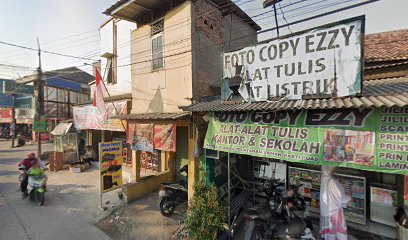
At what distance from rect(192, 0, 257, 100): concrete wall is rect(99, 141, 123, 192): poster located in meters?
3.80

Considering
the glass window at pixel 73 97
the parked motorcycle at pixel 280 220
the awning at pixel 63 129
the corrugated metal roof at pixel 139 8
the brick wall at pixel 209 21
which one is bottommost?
the parked motorcycle at pixel 280 220

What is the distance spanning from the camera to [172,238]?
5645mm

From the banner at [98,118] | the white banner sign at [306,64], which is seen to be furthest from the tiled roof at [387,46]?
the banner at [98,118]

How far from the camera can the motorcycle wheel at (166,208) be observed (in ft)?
22.0

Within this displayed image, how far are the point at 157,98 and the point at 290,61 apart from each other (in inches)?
226

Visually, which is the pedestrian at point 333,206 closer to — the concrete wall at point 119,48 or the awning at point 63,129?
the concrete wall at point 119,48

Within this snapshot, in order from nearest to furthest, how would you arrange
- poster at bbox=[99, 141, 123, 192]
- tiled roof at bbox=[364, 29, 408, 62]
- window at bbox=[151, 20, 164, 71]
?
tiled roof at bbox=[364, 29, 408, 62] < poster at bbox=[99, 141, 123, 192] < window at bbox=[151, 20, 164, 71]

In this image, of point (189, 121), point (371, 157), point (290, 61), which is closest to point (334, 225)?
point (371, 157)

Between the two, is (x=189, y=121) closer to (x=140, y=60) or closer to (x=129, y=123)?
(x=129, y=123)

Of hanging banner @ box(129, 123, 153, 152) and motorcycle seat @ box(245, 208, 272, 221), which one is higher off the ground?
hanging banner @ box(129, 123, 153, 152)

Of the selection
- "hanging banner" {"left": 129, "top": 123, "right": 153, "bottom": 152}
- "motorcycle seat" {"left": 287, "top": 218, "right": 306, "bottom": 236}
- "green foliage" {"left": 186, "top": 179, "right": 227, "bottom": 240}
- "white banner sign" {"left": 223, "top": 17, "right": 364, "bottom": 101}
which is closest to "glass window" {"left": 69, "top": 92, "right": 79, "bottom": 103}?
"hanging banner" {"left": 129, "top": 123, "right": 153, "bottom": 152}

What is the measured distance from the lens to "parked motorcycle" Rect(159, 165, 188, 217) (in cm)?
674

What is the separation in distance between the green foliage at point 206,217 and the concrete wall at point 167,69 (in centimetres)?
359

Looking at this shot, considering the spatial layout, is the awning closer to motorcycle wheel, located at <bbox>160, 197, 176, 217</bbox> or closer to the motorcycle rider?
the motorcycle rider
